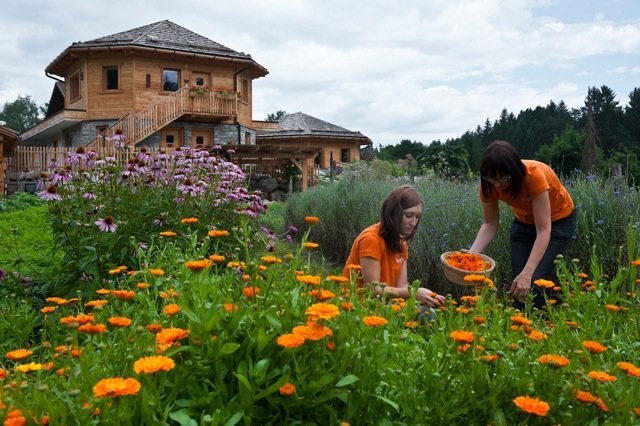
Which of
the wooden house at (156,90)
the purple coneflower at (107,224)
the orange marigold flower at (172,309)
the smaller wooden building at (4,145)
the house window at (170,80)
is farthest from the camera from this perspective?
the house window at (170,80)

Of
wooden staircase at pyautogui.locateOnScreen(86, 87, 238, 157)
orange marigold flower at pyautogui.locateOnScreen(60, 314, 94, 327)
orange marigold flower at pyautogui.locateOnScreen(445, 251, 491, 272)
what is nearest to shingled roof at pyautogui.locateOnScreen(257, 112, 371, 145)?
wooden staircase at pyautogui.locateOnScreen(86, 87, 238, 157)

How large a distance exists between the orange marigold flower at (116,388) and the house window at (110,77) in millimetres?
27302

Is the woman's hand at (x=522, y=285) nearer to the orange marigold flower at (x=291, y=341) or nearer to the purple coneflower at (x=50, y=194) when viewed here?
the orange marigold flower at (x=291, y=341)

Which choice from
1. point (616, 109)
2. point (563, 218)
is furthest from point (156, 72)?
point (616, 109)

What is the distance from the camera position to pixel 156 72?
1051 inches

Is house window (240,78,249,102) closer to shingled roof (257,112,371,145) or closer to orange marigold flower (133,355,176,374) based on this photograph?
shingled roof (257,112,371,145)

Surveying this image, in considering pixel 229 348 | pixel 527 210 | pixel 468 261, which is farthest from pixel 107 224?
pixel 229 348

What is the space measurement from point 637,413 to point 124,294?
1480 millimetres

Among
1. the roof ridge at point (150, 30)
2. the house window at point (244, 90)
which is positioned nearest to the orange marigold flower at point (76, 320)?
the roof ridge at point (150, 30)

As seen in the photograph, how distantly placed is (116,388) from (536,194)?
3139mm

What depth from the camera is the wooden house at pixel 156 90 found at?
25.4 metres

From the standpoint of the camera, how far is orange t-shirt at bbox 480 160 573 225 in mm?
3803

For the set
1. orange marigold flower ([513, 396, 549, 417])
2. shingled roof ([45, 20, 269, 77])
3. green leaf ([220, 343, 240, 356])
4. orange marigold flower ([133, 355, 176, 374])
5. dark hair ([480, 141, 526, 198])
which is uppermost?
shingled roof ([45, 20, 269, 77])

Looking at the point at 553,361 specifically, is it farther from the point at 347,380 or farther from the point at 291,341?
the point at 291,341
